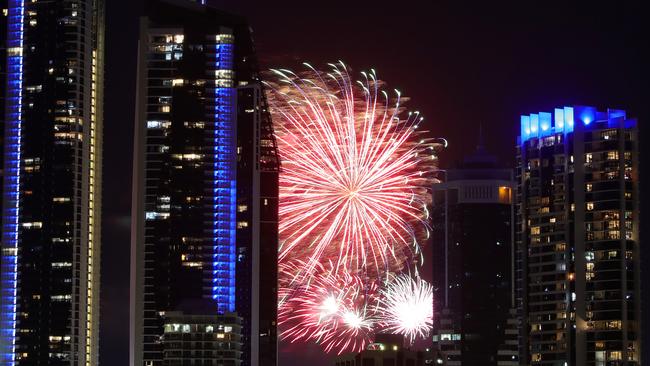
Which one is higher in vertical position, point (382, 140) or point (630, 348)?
point (382, 140)

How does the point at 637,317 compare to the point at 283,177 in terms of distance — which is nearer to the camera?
the point at 283,177

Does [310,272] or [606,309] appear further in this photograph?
[606,309]

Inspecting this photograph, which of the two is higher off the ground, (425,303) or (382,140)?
(382,140)

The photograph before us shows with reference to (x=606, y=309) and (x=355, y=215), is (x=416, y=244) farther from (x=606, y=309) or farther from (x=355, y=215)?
(x=606, y=309)

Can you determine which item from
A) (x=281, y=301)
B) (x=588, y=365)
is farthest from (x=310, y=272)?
(x=588, y=365)

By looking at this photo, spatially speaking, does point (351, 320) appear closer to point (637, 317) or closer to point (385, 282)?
point (385, 282)

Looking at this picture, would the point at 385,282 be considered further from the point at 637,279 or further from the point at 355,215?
the point at 637,279

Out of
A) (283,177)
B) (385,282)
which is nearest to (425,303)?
(385,282)
